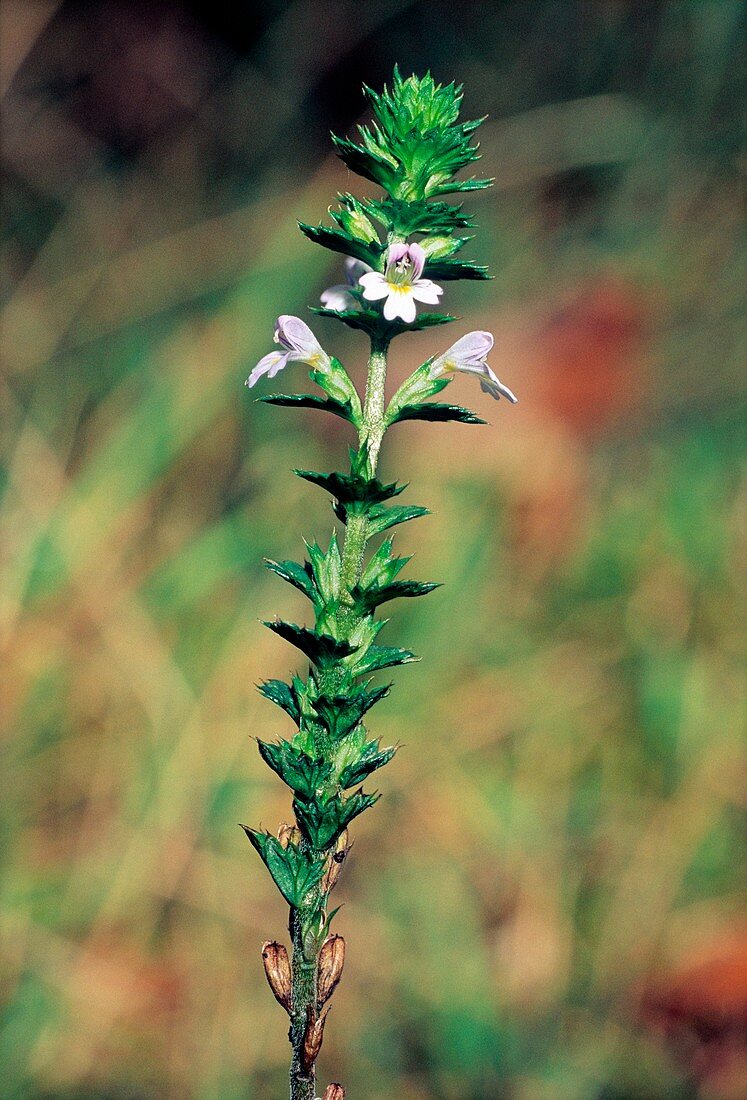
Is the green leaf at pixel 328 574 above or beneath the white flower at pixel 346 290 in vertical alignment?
beneath

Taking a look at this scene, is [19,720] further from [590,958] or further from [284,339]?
[284,339]

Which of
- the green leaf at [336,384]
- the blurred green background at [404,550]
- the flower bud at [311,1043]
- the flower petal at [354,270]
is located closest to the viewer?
the flower bud at [311,1043]

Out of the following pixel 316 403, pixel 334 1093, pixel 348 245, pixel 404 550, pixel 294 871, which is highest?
pixel 404 550

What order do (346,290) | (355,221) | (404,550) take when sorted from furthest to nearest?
(404,550)
(346,290)
(355,221)

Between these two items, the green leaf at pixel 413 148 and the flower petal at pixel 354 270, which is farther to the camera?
the flower petal at pixel 354 270

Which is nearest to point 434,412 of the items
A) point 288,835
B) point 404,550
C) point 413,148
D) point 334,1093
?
point 413,148

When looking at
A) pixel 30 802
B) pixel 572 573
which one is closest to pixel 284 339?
pixel 30 802

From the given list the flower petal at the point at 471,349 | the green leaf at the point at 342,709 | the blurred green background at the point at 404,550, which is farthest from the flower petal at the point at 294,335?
the blurred green background at the point at 404,550

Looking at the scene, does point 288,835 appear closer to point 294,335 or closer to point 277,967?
point 277,967

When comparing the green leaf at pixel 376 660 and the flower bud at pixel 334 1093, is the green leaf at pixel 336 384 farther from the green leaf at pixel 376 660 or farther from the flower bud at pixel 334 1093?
the flower bud at pixel 334 1093
